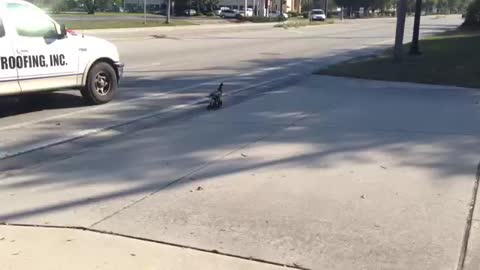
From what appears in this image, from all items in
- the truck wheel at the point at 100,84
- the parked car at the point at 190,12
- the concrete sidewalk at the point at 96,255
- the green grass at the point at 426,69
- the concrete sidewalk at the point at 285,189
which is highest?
the truck wheel at the point at 100,84

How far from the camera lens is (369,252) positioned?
4359 millimetres

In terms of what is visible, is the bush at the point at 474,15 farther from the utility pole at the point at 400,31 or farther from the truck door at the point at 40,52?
the truck door at the point at 40,52

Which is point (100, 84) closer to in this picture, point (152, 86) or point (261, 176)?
point (152, 86)

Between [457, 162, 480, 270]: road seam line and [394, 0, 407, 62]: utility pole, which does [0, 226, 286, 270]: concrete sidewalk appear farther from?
[394, 0, 407, 62]: utility pole

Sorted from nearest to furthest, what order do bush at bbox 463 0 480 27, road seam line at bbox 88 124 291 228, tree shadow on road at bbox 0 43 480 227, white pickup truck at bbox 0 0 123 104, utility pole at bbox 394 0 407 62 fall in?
road seam line at bbox 88 124 291 228 < tree shadow on road at bbox 0 43 480 227 < white pickup truck at bbox 0 0 123 104 < utility pole at bbox 394 0 407 62 < bush at bbox 463 0 480 27

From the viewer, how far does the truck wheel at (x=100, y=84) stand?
1058 cm

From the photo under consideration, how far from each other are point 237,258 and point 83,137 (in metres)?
4.57

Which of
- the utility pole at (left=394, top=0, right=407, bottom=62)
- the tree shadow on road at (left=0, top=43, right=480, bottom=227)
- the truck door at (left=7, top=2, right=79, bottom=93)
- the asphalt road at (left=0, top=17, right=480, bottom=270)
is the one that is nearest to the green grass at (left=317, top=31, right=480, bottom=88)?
the utility pole at (left=394, top=0, right=407, bottom=62)

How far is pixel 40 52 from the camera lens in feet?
31.4

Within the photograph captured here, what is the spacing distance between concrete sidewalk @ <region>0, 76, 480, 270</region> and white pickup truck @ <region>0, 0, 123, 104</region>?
2156mm

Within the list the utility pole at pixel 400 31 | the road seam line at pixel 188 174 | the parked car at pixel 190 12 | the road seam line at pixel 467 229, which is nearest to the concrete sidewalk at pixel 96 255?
the road seam line at pixel 188 174

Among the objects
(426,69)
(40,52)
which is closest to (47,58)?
(40,52)

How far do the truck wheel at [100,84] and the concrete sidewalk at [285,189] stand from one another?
6.78ft

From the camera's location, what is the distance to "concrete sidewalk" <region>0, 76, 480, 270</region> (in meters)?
4.52
